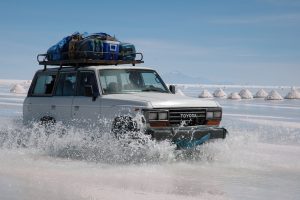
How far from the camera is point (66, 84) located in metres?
10.2

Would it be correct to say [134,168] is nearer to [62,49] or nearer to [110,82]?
[110,82]

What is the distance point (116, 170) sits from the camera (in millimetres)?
7828

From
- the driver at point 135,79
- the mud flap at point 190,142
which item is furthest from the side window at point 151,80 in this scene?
the mud flap at point 190,142

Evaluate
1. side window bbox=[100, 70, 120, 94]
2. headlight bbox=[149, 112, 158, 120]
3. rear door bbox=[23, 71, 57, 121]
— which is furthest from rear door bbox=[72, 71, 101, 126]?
headlight bbox=[149, 112, 158, 120]

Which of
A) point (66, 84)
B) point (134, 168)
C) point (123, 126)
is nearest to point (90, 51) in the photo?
point (66, 84)

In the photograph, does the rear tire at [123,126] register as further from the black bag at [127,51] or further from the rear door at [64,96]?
the black bag at [127,51]

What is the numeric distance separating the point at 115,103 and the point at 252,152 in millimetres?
3453

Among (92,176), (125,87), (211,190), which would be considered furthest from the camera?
(125,87)

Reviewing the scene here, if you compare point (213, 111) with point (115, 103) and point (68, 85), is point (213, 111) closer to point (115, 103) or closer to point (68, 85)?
point (115, 103)

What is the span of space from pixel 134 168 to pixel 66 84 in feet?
9.79

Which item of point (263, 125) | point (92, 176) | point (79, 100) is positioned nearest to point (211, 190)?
point (92, 176)

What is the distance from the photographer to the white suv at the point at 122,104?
833cm

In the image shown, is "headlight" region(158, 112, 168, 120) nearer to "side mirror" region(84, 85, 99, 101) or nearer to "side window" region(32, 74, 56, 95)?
"side mirror" region(84, 85, 99, 101)

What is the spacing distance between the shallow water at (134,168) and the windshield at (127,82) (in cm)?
96
